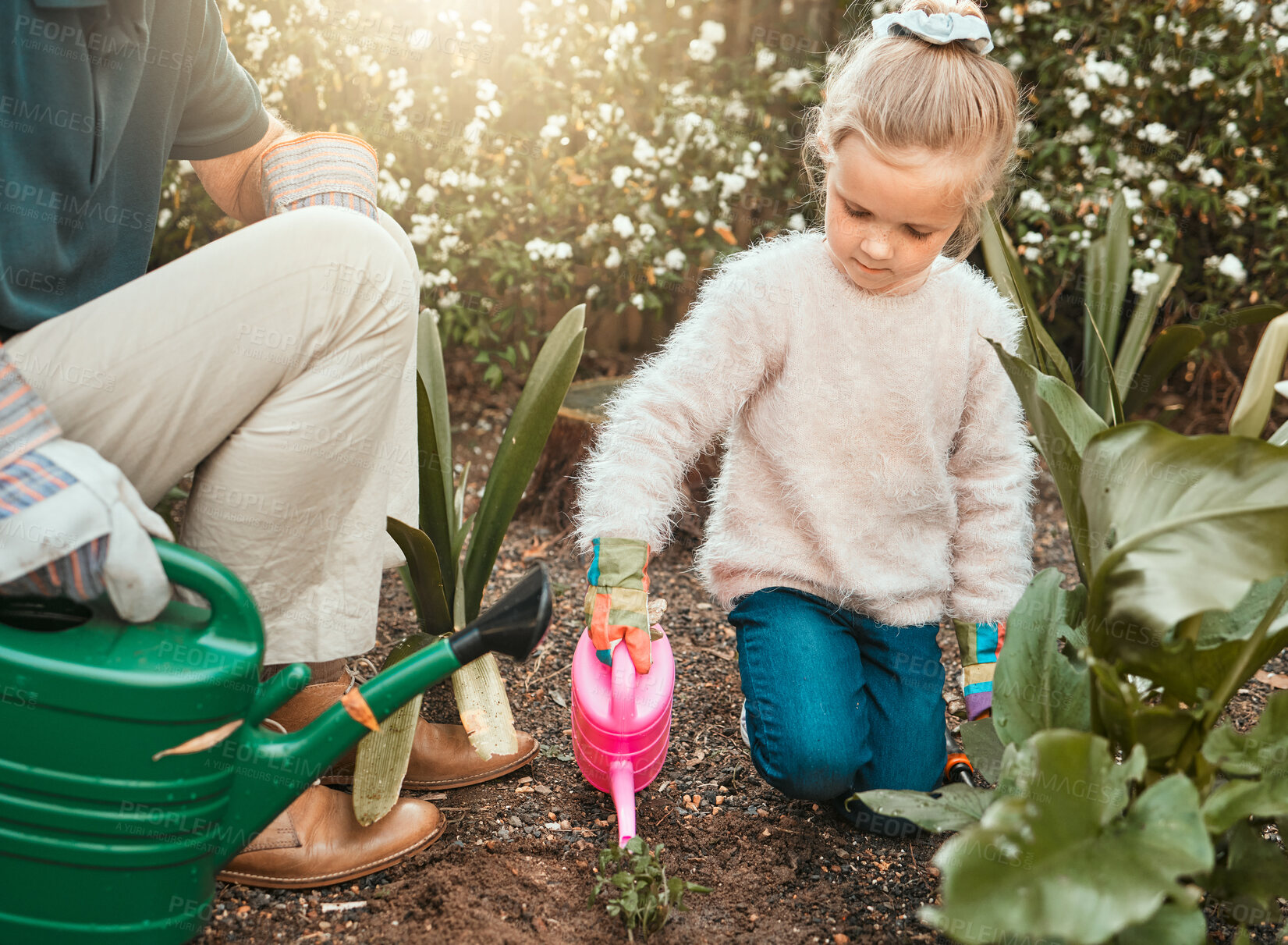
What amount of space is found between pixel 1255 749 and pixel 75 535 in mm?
1068

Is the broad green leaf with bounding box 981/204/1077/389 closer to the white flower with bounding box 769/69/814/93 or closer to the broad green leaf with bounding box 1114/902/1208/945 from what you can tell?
the broad green leaf with bounding box 1114/902/1208/945

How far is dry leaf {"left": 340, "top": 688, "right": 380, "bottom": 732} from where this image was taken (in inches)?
38.0

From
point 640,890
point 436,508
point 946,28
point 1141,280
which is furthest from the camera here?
point 1141,280

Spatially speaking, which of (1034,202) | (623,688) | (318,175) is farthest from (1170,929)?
(1034,202)

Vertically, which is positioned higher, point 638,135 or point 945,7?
point 945,7

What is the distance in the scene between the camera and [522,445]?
Answer: 1.46 m

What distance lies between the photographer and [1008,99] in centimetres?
134

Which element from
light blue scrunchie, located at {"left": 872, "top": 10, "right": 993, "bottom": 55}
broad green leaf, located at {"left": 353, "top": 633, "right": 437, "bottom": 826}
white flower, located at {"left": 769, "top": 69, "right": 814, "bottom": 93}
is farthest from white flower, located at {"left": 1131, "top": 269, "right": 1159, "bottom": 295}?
broad green leaf, located at {"left": 353, "top": 633, "right": 437, "bottom": 826}

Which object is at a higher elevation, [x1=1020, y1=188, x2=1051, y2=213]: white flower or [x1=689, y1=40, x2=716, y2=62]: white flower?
[x1=689, y1=40, x2=716, y2=62]: white flower

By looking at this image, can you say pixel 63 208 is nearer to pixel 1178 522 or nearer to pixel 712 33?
pixel 1178 522

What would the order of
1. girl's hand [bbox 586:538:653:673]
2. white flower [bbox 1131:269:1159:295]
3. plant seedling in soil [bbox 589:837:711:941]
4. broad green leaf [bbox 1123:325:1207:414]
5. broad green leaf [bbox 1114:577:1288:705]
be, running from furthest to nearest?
white flower [bbox 1131:269:1159:295] → broad green leaf [bbox 1123:325:1207:414] → girl's hand [bbox 586:538:653:673] → plant seedling in soil [bbox 589:837:711:941] → broad green leaf [bbox 1114:577:1288:705]

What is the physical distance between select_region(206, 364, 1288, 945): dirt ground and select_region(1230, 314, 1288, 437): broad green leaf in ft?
1.96

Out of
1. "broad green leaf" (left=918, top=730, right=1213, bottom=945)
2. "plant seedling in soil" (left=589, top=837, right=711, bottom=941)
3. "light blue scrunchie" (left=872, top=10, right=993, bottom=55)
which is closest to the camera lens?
"broad green leaf" (left=918, top=730, right=1213, bottom=945)

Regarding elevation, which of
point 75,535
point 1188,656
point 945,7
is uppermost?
point 945,7
